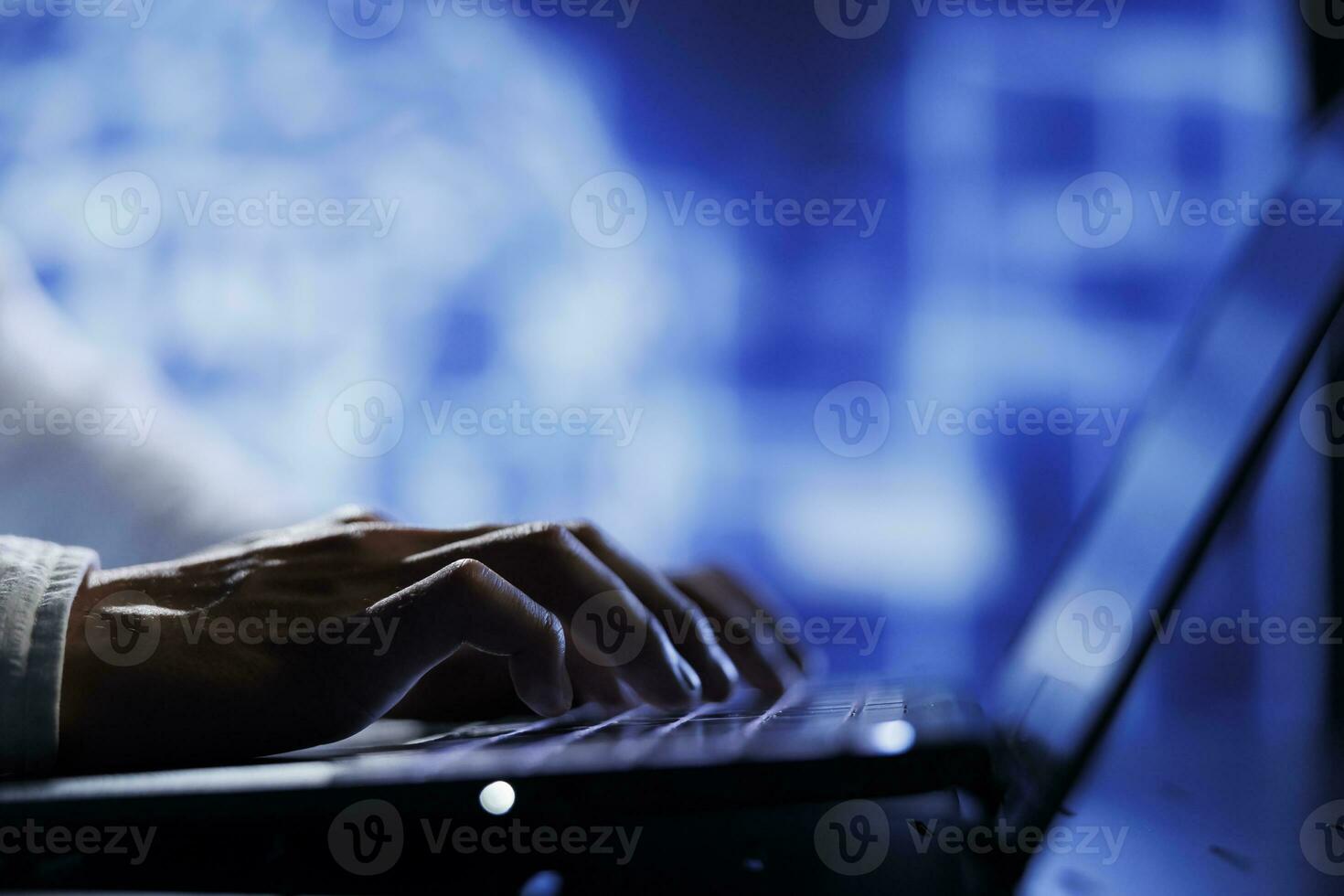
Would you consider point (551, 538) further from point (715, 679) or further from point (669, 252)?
point (669, 252)

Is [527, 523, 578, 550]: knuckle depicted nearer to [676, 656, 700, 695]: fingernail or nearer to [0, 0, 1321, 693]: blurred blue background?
[676, 656, 700, 695]: fingernail

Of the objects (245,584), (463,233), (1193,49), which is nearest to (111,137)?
(463,233)

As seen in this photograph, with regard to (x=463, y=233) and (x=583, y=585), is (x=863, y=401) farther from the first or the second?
(x=583, y=585)

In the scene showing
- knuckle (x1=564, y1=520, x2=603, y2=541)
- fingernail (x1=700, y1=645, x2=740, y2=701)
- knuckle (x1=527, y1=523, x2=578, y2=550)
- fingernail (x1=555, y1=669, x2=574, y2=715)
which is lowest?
fingernail (x1=700, y1=645, x2=740, y2=701)

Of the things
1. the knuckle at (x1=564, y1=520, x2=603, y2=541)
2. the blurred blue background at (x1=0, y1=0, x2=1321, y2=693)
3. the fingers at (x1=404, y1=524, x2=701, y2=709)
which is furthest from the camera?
the blurred blue background at (x1=0, y1=0, x2=1321, y2=693)

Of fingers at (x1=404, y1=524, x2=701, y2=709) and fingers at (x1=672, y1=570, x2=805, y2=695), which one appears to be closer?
fingers at (x1=404, y1=524, x2=701, y2=709)

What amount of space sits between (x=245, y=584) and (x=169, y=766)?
17 cm

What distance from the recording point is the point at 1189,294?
2.03 metres

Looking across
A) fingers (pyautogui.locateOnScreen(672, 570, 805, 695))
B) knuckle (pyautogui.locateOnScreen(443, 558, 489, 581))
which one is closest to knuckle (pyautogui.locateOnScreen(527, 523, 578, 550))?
knuckle (pyautogui.locateOnScreen(443, 558, 489, 581))

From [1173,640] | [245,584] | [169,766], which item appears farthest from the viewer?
[1173,640]

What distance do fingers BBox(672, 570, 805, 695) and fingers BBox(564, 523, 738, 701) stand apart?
10 centimetres

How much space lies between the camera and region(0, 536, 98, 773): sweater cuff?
0.31 metres

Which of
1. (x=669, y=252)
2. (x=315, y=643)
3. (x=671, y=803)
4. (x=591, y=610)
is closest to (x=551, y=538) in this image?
(x=591, y=610)

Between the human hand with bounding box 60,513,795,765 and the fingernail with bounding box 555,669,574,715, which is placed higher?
the human hand with bounding box 60,513,795,765
